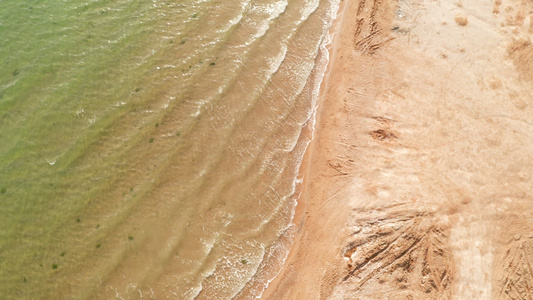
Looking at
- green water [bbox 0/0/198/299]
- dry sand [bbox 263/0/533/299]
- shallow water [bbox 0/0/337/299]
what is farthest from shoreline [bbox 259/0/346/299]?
green water [bbox 0/0/198/299]

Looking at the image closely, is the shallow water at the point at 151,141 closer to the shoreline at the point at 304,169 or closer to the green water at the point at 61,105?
the green water at the point at 61,105

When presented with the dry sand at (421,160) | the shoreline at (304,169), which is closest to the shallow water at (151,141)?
the shoreline at (304,169)

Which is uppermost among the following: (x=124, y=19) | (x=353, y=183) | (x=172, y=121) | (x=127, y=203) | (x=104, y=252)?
(x=124, y=19)

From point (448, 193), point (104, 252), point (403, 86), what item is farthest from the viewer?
point (403, 86)

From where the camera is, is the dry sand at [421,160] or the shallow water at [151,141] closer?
the dry sand at [421,160]

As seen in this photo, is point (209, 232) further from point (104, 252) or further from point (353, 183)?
point (353, 183)

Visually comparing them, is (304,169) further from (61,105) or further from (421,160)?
(61,105)

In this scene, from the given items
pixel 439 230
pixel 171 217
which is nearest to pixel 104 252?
pixel 171 217

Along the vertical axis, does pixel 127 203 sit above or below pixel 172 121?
below
